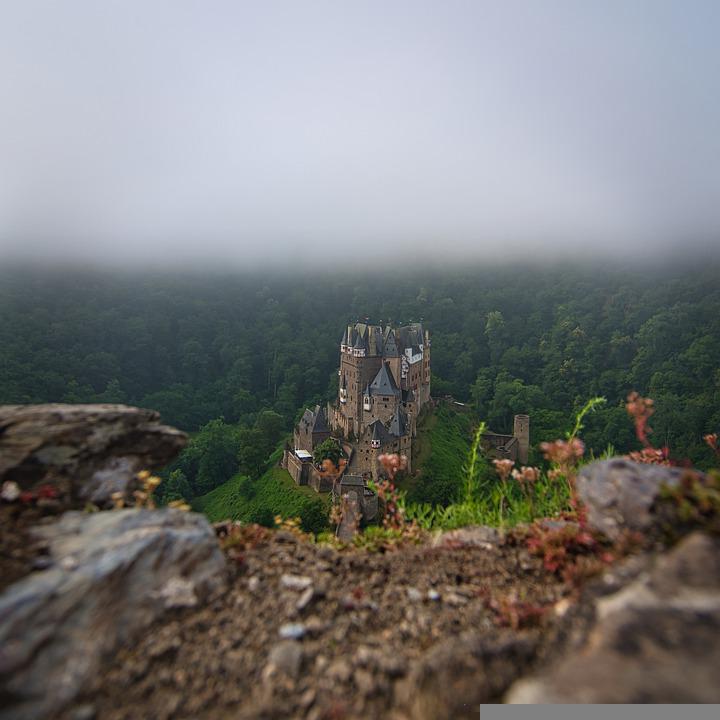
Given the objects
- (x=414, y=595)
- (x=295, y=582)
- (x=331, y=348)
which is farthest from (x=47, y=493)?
(x=331, y=348)

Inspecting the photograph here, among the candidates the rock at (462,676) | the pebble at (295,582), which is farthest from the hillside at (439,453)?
the rock at (462,676)

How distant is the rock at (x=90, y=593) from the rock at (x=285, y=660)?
766 mm

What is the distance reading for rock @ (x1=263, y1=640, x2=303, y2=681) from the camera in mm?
3002

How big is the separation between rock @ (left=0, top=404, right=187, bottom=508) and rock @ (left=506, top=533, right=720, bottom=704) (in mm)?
3680

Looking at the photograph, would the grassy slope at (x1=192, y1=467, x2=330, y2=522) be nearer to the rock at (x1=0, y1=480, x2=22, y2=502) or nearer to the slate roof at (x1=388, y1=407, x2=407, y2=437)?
the slate roof at (x1=388, y1=407, x2=407, y2=437)

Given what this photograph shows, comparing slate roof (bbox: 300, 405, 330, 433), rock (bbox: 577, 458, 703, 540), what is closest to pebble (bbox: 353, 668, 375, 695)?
rock (bbox: 577, 458, 703, 540)

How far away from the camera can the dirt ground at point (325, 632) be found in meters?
2.75

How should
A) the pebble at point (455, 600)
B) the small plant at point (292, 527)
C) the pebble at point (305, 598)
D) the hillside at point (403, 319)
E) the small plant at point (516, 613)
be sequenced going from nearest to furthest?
the small plant at point (516, 613) → the pebble at point (305, 598) → the pebble at point (455, 600) → the small plant at point (292, 527) → the hillside at point (403, 319)

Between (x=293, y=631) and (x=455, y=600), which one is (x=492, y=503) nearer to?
(x=455, y=600)

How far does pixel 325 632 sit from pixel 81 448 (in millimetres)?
2692

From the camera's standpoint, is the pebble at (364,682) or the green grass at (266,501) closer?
the pebble at (364,682)

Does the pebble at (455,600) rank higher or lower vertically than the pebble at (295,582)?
lower

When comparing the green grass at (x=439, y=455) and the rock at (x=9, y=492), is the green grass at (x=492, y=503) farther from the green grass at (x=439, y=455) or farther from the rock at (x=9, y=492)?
the green grass at (x=439, y=455)

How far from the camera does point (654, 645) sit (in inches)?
92.7
